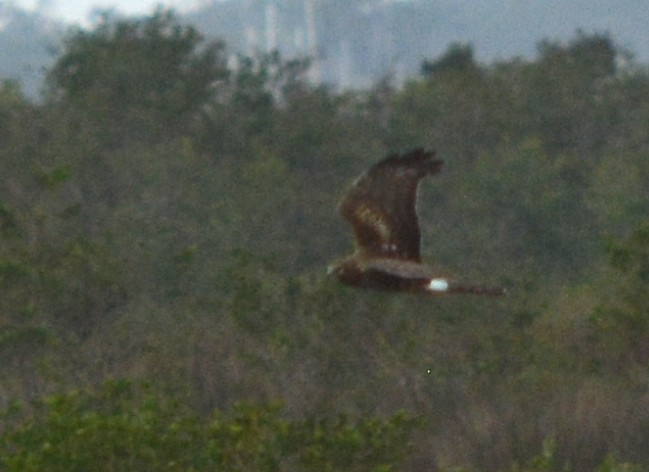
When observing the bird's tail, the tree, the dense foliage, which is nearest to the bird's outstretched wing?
the bird's tail

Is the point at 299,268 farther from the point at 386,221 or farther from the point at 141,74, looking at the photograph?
the point at 386,221

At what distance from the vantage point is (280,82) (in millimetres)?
27797

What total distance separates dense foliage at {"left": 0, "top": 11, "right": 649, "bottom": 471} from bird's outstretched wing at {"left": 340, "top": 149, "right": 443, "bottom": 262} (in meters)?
0.97

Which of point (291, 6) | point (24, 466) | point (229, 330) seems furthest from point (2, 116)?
point (291, 6)

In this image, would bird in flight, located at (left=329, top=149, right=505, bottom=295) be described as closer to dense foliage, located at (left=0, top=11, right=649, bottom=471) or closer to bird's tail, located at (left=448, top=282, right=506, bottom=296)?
bird's tail, located at (left=448, top=282, right=506, bottom=296)

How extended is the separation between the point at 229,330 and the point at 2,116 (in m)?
10.6

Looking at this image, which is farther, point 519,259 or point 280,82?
point 280,82

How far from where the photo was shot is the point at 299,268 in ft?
68.2

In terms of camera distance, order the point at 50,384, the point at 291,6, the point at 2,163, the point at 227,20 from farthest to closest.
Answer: the point at 227,20 < the point at 291,6 < the point at 2,163 < the point at 50,384

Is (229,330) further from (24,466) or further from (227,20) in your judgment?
(227,20)

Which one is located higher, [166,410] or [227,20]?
[227,20]

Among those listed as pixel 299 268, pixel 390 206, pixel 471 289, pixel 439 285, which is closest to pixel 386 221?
pixel 390 206

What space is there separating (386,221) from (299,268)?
38.0 feet

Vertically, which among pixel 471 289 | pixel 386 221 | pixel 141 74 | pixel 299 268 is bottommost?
pixel 471 289
